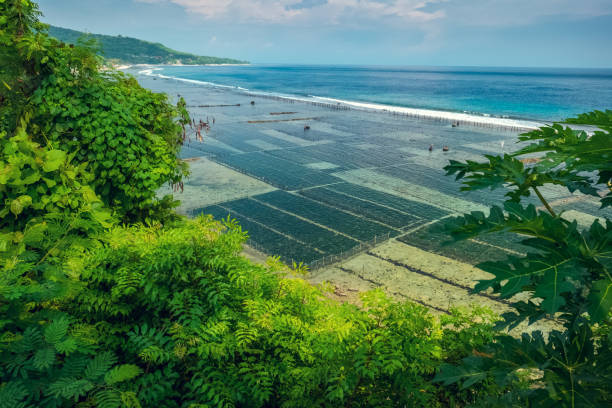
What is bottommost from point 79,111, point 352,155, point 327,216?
point 327,216

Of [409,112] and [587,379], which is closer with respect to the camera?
[587,379]

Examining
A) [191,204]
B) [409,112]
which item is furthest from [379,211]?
[409,112]

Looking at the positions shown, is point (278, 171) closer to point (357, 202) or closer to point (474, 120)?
point (357, 202)

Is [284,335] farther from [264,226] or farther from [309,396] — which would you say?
[264,226]

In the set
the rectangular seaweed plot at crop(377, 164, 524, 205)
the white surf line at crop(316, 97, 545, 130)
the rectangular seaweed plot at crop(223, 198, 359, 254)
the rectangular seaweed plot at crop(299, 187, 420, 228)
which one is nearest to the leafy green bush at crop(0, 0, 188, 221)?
the rectangular seaweed plot at crop(223, 198, 359, 254)

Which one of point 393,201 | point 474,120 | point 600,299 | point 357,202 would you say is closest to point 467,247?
point 393,201

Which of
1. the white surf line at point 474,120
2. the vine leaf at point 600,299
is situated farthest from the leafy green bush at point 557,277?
the white surf line at point 474,120

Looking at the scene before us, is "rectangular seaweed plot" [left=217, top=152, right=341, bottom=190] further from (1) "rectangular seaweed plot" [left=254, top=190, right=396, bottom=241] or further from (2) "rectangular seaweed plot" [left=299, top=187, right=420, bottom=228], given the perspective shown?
(1) "rectangular seaweed plot" [left=254, top=190, right=396, bottom=241]
